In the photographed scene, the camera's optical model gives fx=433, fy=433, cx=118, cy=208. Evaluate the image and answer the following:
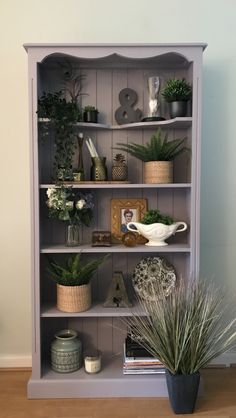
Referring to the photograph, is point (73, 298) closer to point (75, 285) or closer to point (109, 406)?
point (75, 285)

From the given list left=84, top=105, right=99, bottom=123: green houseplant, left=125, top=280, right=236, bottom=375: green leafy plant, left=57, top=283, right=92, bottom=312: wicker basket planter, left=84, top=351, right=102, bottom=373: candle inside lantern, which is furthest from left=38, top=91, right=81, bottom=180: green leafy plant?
left=84, top=351, right=102, bottom=373: candle inside lantern

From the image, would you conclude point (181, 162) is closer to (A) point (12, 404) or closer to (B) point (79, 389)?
(B) point (79, 389)

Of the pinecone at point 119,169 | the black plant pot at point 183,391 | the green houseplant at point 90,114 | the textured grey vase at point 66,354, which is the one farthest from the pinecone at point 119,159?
the black plant pot at point 183,391

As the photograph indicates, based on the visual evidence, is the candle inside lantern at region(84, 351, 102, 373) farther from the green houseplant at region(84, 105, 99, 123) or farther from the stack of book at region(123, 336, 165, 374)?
the green houseplant at region(84, 105, 99, 123)

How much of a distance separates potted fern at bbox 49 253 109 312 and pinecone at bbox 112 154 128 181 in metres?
0.45

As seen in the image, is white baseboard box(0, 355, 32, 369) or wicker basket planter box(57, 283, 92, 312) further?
white baseboard box(0, 355, 32, 369)

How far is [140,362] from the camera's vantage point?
7.88ft

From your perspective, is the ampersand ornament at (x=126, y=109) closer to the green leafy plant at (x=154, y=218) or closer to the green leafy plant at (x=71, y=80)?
the green leafy plant at (x=71, y=80)

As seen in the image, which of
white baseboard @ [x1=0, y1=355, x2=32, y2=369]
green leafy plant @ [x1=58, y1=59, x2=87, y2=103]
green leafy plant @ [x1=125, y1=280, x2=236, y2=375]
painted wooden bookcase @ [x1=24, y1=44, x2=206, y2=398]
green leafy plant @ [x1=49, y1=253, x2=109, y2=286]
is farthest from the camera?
white baseboard @ [x1=0, y1=355, x2=32, y2=369]

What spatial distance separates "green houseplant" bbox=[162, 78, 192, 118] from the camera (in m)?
2.35

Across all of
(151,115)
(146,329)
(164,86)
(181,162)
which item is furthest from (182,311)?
(164,86)

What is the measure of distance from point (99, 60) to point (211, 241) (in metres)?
1.27

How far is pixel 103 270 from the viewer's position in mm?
2645

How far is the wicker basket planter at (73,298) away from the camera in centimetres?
237
